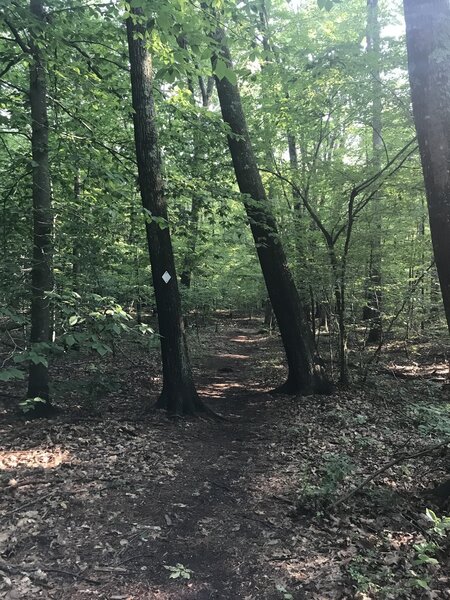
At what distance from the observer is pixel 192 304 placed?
13.8 m

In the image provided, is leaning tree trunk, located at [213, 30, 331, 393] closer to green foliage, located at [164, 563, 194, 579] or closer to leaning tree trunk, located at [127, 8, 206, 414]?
leaning tree trunk, located at [127, 8, 206, 414]

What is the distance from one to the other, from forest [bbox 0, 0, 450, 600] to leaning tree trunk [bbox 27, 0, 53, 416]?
0.13ft

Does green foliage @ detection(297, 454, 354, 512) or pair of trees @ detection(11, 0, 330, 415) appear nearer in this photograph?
green foliage @ detection(297, 454, 354, 512)

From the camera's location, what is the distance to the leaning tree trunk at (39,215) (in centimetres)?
606

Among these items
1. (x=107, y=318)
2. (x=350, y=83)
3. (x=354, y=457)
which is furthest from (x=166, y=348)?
(x=350, y=83)

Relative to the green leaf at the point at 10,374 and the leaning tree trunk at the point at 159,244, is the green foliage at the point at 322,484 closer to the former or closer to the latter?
the leaning tree trunk at the point at 159,244

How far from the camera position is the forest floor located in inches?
125

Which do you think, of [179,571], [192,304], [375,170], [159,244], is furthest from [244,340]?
[179,571]

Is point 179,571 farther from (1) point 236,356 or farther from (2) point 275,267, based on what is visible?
(1) point 236,356

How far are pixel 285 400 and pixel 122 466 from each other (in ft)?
14.2

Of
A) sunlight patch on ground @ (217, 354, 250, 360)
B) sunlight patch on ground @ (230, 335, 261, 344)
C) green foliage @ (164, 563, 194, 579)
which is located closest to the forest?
green foliage @ (164, 563, 194, 579)

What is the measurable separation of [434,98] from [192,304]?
35.2 feet

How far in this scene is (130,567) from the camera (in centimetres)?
332

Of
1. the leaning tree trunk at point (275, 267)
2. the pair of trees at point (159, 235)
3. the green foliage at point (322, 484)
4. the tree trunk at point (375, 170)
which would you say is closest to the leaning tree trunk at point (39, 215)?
the pair of trees at point (159, 235)
